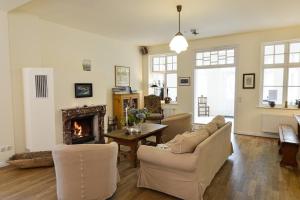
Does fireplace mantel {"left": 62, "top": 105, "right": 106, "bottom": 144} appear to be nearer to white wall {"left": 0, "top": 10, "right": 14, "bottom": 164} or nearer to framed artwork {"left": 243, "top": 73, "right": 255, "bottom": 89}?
white wall {"left": 0, "top": 10, "right": 14, "bottom": 164}

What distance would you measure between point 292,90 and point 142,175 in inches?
190

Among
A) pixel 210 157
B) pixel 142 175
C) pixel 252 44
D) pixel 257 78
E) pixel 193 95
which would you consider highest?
pixel 252 44

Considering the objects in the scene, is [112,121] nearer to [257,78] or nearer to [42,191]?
[42,191]

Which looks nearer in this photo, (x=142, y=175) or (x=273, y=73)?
(x=142, y=175)

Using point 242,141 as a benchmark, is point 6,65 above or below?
above

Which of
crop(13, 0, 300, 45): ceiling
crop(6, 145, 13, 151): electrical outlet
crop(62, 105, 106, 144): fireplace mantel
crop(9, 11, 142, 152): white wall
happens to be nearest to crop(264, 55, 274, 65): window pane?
crop(13, 0, 300, 45): ceiling

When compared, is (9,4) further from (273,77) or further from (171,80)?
(273,77)

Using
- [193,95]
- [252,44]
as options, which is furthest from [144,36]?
[252,44]

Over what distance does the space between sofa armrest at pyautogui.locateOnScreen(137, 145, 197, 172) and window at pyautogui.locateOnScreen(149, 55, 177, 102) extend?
15.6ft

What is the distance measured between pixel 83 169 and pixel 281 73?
5577 millimetres

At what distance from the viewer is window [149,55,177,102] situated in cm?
735

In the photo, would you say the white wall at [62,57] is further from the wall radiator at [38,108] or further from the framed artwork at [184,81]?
the framed artwork at [184,81]

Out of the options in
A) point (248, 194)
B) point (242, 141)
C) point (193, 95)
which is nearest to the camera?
point (248, 194)

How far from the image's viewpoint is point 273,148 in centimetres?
457
